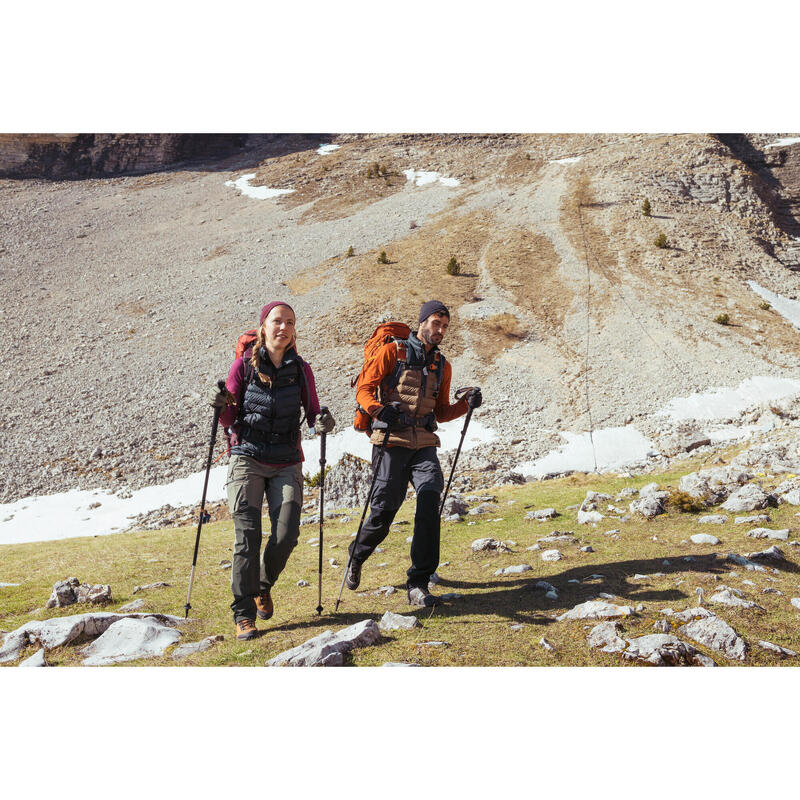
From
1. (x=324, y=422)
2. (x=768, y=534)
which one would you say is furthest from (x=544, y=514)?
(x=324, y=422)

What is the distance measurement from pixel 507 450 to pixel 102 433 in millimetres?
13081

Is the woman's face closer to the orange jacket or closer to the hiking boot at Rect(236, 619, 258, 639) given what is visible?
the orange jacket

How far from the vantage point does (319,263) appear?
3378 centimetres

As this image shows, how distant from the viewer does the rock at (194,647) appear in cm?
525

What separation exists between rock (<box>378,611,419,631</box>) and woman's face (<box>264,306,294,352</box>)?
2609 mm

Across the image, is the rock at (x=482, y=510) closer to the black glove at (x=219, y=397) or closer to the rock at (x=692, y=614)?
the rock at (x=692, y=614)

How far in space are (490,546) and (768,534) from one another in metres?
3.35

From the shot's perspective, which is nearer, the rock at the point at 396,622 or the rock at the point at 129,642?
the rock at the point at 129,642

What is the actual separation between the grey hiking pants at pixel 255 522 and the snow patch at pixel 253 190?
4354 cm

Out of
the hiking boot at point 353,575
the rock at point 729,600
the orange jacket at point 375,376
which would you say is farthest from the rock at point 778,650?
the hiking boot at point 353,575

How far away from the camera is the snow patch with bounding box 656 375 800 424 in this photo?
18.8m

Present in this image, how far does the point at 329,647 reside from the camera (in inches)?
189

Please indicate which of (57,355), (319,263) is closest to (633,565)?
(57,355)

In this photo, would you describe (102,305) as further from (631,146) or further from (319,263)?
(631,146)
